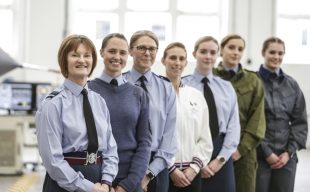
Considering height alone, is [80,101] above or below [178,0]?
below

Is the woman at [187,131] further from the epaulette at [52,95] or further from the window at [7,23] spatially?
the window at [7,23]

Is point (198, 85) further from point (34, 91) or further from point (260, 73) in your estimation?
point (34, 91)

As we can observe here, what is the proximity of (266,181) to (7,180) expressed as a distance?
11.2 ft

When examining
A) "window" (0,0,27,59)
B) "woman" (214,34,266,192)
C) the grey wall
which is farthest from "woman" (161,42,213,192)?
"window" (0,0,27,59)

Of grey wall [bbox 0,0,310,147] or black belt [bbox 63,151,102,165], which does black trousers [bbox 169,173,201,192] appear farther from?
grey wall [bbox 0,0,310,147]

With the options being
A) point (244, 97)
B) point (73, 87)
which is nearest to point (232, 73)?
point (244, 97)

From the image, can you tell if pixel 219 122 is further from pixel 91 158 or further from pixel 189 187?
pixel 91 158

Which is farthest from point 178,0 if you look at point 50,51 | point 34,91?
point 34,91

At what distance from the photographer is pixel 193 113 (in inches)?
100

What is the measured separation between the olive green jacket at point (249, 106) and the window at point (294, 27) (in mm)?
5424

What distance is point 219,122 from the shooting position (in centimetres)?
270

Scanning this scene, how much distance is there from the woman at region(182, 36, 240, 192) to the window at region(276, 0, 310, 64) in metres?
5.67

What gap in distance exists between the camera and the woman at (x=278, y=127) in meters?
3.02

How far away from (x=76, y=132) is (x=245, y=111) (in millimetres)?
1514
